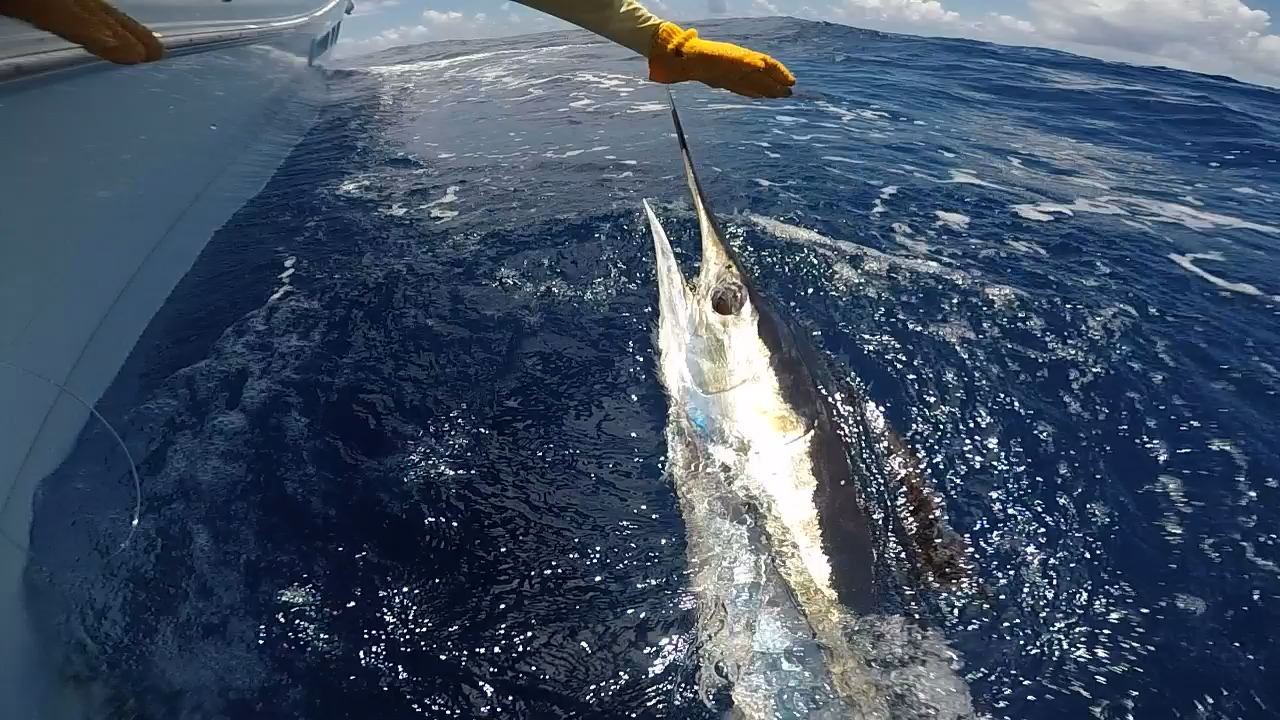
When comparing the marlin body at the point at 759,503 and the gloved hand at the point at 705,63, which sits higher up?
the gloved hand at the point at 705,63

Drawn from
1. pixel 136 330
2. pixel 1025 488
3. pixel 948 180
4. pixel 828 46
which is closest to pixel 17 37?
pixel 136 330

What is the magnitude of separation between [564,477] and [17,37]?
3831 mm

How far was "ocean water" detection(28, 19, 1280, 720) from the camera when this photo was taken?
2.60m

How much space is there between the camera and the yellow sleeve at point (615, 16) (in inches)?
134

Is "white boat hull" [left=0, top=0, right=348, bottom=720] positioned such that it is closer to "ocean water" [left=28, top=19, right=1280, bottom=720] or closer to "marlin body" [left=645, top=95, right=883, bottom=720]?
"ocean water" [left=28, top=19, right=1280, bottom=720]

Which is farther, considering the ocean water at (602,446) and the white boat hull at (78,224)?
the white boat hull at (78,224)

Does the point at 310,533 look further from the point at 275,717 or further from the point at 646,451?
the point at 646,451

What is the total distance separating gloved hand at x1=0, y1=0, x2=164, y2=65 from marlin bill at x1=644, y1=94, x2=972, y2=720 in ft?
11.9

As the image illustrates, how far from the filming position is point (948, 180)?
24.8 feet

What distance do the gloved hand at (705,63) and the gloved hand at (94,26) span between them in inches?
133

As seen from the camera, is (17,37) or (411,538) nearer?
(411,538)

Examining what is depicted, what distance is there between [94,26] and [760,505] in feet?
15.8

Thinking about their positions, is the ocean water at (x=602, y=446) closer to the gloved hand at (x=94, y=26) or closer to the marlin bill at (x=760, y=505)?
the marlin bill at (x=760, y=505)

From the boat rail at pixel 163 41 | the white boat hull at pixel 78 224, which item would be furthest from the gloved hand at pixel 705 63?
the boat rail at pixel 163 41
